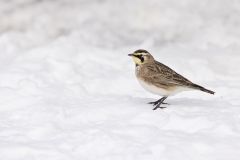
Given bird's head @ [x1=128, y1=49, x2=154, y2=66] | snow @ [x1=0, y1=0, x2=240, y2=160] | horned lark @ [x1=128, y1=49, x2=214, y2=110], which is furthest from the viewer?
bird's head @ [x1=128, y1=49, x2=154, y2=66]

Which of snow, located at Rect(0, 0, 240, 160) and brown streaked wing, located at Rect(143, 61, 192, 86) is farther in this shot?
brown streaked wing, located at Rect(143, 61, 192, 86)

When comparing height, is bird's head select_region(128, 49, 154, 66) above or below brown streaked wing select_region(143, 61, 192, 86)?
above

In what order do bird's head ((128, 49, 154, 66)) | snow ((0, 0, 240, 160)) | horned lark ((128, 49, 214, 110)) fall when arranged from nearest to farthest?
snow ((0, 0, 240, 160)) < horned lark ((128, 49, 214, 110)) < bird's head ((128, 49, 154, 66))

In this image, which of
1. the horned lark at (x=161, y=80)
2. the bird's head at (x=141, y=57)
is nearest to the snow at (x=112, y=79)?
the horned lark at (x=161, y=80)

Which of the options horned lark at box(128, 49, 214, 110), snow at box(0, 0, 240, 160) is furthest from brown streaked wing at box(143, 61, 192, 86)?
snow at box(0, 0, 240, 160)

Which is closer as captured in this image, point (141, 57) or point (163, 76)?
point (163, 76)

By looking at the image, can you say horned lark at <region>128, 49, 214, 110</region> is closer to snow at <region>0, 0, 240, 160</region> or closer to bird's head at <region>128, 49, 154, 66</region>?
bird's head at <region>128, 49, 154, 66</region>

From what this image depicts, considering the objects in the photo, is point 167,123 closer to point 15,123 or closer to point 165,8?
point 15,123

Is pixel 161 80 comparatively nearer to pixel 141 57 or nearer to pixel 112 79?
pixel 141 57

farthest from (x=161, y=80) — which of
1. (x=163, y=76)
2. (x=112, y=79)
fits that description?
(x=112, y=79)
